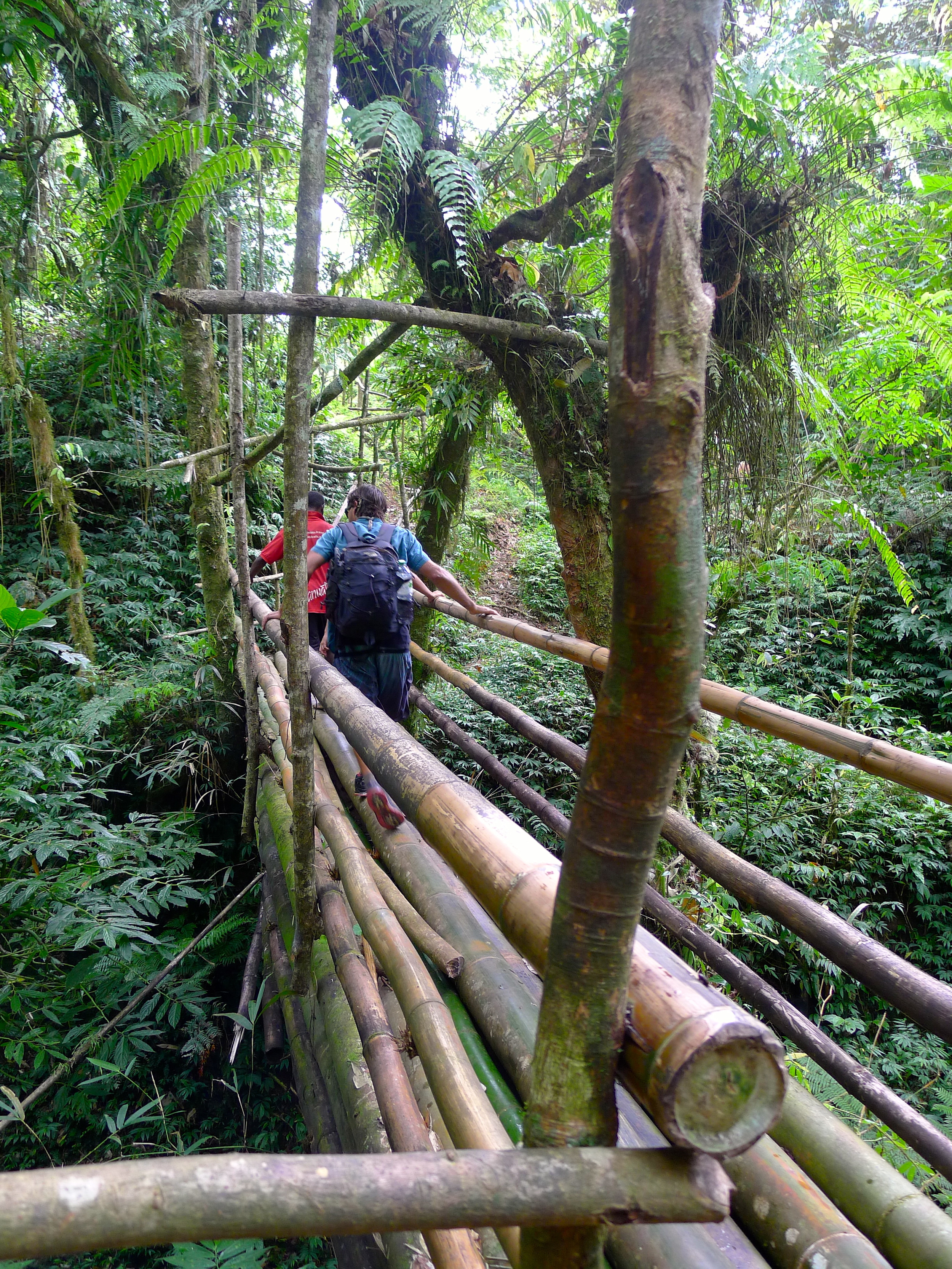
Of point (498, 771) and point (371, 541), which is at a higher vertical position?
point (371, 541)

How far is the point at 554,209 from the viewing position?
3295 millimetres

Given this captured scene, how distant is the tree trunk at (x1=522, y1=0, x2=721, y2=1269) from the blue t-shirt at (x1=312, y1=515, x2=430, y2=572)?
301cm

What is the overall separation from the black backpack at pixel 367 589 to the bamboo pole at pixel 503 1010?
1.44 meters

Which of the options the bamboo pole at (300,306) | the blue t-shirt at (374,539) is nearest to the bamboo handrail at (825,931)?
the blue t-shirt at (374,539)

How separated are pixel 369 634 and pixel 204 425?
2.46 meters

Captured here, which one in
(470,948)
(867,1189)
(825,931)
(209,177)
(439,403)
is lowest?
(867,1189)

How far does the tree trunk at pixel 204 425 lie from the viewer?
177 inches

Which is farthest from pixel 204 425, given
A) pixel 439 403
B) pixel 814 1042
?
pixel 814 1042

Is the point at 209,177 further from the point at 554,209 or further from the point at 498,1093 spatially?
the point at 498,1093

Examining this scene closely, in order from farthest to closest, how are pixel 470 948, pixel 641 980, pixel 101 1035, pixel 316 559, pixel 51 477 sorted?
pixel 51 477 → pixel 316 559 → pixel 101 1035 → pixel 470 948 → pixel 641 980

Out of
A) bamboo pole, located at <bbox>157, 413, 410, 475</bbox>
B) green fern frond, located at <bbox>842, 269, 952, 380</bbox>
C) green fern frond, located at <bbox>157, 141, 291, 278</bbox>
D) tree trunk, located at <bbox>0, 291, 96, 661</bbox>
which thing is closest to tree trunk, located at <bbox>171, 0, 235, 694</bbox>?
bamboo pole, located at <bbox>157, 413, 410, 475</bbox>

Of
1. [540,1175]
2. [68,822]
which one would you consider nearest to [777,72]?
[540,1175]

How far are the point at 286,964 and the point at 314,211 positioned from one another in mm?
3199

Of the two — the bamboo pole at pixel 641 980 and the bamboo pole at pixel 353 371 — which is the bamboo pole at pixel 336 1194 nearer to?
the bamboo pole at pixel 641 980
